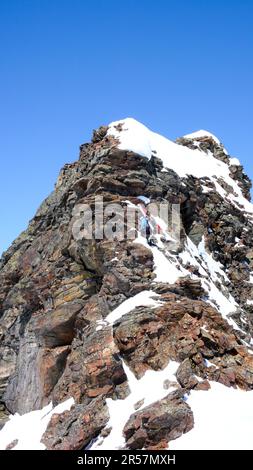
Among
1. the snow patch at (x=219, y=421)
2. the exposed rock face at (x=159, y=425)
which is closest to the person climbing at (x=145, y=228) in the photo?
the snow patch at (x=219, y=421)

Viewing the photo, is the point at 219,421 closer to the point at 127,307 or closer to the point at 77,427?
the point at 77,427

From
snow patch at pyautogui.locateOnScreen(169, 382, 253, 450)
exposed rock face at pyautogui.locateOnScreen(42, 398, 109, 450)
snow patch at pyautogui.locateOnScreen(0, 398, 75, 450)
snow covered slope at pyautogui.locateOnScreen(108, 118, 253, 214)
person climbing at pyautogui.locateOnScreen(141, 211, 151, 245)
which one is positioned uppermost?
snow covered slope at pyautogui.locateOnScreen(108, 118, 253, 214)

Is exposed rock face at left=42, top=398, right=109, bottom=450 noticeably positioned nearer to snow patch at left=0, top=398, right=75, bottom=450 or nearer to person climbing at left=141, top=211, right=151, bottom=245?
snow patch at left=0, top=398, right=75, bottom=450

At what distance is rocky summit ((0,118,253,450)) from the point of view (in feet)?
65.9

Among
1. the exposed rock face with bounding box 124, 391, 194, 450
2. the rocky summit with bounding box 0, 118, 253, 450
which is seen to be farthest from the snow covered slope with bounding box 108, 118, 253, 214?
the exposed rock face with bounding box 124, 391, 194, 450

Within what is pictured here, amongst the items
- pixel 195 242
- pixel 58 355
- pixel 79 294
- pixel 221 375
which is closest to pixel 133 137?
pixel 195 242

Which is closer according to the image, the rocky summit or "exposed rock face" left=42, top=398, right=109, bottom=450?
"exposed rock face" left=42, top=398, right=109, bottom=450

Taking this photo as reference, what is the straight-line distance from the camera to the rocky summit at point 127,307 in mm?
20094

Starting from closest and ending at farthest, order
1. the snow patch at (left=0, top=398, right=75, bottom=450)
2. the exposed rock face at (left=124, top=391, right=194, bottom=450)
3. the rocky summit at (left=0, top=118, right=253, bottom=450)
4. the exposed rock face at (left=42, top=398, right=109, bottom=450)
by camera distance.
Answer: the exposed rock face at (left=124, top=391, right=194, bottom=450), the exposed rock face at (left=42, top=398, right=109, bottom=450), the rocky summit at (left=0, top=118, right=253, bottom=450), the snow patch at (left=0, top=398, right=75, bottom=450)

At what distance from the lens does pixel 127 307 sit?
24.6m

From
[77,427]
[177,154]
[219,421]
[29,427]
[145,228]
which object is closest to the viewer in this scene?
[219,421]

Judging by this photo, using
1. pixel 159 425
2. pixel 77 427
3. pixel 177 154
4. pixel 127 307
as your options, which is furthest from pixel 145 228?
pixel 177 154

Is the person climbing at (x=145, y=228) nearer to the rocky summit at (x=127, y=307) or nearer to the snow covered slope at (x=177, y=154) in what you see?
the rocky summit at (x=127, y=307)
